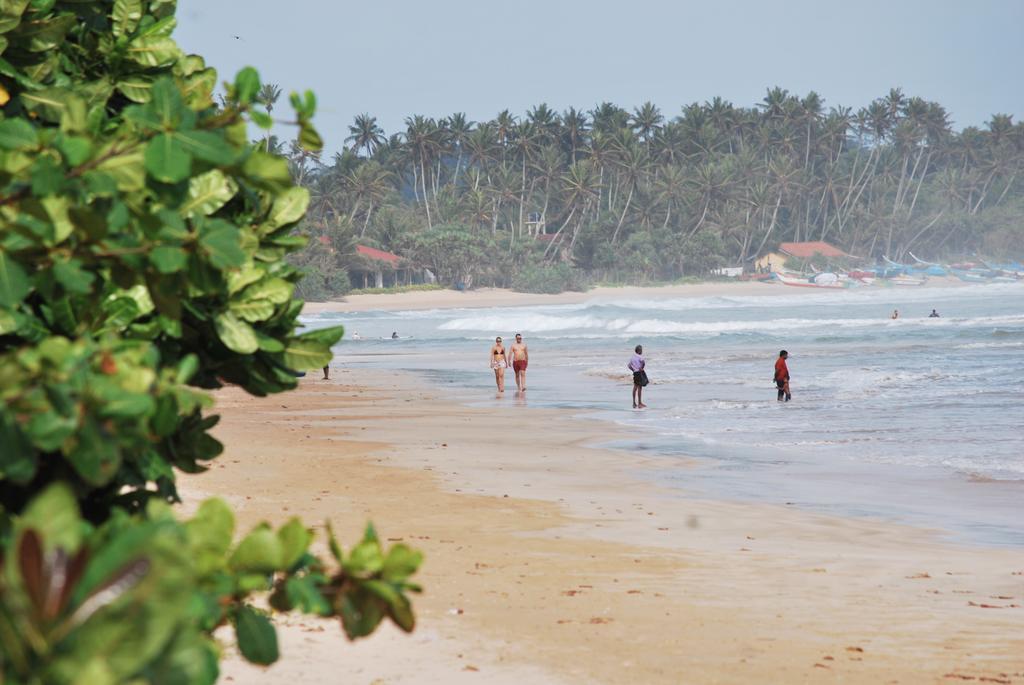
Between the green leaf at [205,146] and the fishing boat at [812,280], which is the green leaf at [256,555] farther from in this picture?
the fishing boat at [812,280]

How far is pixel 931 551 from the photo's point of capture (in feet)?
35.4

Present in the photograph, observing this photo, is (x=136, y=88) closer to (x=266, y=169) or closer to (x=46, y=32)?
(x=46, y=32)

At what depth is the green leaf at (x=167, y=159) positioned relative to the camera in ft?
6.85

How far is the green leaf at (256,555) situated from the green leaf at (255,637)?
25 centimetres

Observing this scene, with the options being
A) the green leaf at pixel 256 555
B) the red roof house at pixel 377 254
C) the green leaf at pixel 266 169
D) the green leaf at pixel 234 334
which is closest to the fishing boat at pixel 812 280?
the red roof house at pixel 377 254

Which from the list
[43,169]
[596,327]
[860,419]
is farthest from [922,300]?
[43,169]

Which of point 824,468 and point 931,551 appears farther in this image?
point 824,468

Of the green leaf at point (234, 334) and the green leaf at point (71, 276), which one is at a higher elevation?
the green leaf at point (71, 276)

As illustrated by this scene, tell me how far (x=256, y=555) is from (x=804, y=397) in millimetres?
25459

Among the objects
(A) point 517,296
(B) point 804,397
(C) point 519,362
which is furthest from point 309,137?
(A) point 517,296

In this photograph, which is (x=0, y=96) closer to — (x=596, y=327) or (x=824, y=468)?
(x=824, y=468)

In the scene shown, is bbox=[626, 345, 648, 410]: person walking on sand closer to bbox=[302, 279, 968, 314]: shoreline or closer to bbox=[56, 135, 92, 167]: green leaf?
bbox=[56, 135, 92, 167]: green leaf

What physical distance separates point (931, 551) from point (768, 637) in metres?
3.64

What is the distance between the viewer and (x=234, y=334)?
2.78m
